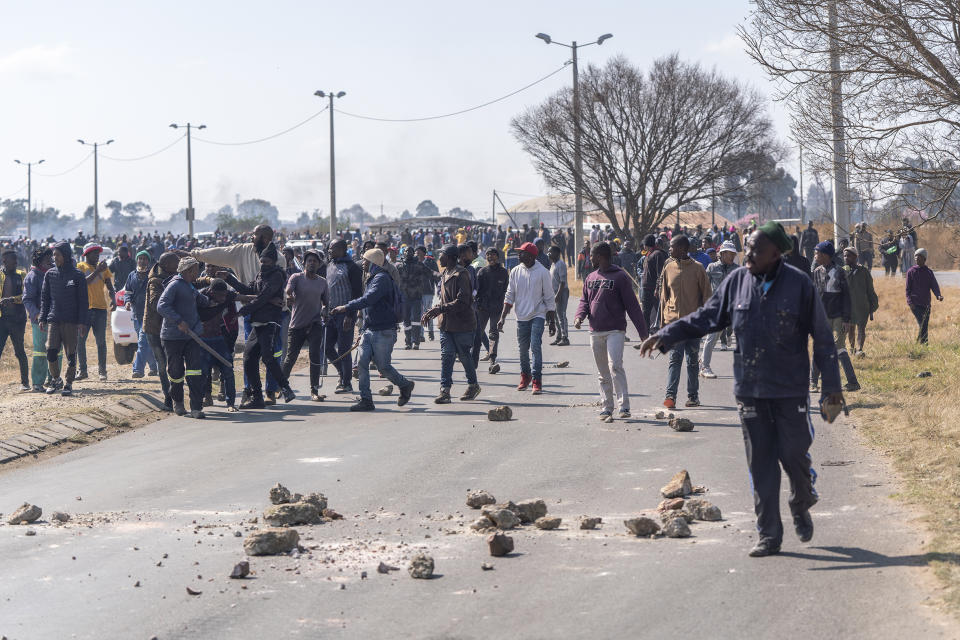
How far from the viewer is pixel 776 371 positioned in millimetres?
6367

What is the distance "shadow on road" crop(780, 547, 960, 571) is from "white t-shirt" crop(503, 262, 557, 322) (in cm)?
795

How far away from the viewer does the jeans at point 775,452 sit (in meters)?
6.38

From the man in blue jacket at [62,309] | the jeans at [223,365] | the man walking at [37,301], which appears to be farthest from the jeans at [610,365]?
the man walking at [37,301]

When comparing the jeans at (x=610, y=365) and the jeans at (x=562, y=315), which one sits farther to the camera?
the jeans at (x=562, y=315)

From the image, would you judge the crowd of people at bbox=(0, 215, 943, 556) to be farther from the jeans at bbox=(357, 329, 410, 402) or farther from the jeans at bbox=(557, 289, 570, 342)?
the jeans at bbox=(557, 289, 570, 342)

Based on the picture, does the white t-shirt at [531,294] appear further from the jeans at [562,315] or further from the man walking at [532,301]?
the jeans at [562,315]

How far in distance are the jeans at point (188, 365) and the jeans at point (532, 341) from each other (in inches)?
152

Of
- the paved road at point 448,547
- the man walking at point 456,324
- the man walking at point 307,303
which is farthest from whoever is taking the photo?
the man walking at point 307,303

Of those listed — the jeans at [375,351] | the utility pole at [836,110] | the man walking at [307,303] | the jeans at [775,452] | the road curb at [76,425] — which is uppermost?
the utility pole at [836,110]

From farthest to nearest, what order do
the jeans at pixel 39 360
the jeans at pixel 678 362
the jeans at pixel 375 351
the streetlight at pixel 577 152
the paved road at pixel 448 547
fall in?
the streetlight at pixel 577 152
the jeans at pixel 39 360
the jeans at pixel 375 351
the jeans at pixel 678 362
the paved road at pixel 448 547

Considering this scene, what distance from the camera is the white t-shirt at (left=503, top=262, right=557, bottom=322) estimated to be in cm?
1420

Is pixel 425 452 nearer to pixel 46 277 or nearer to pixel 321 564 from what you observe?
pixel 321 564

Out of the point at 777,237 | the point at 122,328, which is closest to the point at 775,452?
the point at 777,237

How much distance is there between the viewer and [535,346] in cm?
1410
